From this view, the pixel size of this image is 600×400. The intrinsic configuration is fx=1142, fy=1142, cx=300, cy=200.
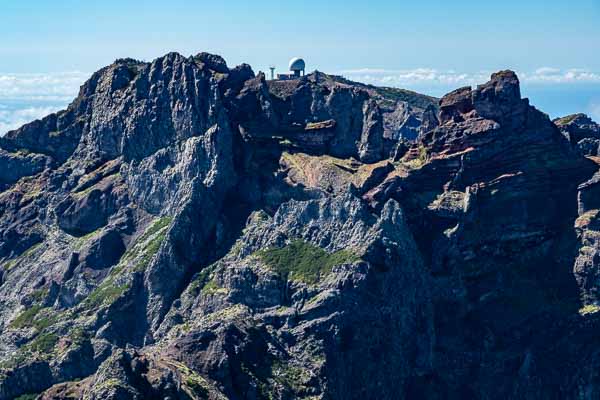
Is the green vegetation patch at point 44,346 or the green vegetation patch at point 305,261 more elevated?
the green vegetation patch at point 305,261

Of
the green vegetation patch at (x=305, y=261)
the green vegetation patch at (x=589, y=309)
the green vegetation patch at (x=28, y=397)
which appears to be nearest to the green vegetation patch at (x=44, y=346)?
the green vegetation patch at (x=28, y=397)

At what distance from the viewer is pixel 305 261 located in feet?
644

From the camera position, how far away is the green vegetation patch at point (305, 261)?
19200 centimetres

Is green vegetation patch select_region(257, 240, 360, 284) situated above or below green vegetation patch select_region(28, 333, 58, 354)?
above

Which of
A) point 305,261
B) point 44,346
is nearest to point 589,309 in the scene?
point 305,261

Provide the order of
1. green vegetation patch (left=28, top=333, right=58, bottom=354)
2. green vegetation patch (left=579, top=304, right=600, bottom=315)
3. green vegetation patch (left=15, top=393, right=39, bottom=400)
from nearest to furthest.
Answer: green vegetation patch (left=15, top=393, right=39, bottom=400), green vegetation patch (left=579, top=304, right=600, bottom=315), green vegetation patch (left=28, top=333, right=58, bottom=354)

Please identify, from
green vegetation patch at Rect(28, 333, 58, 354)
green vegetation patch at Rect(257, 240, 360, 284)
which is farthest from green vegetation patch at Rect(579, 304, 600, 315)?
green vegetation patch at Rect(28, 333, 58, 354)

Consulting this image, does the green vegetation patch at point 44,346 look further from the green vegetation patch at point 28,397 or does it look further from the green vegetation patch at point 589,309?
the green vegetation patch at point 589,309

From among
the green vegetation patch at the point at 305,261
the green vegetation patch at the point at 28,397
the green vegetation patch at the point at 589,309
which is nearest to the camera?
the green vegetation patch at the point at 28,397

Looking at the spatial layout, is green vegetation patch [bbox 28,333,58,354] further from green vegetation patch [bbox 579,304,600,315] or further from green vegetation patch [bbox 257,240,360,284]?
green vegetation patch [bbox 579,304,600,315]

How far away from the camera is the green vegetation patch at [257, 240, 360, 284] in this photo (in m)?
192

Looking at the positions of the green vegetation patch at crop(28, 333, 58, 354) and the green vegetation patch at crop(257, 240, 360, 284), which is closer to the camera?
the green vegetation patch at crop(257, 240, 360, 284)

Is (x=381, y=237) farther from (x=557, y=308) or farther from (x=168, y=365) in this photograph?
(x=168, y=365)

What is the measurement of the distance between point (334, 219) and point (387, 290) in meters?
16.7
